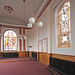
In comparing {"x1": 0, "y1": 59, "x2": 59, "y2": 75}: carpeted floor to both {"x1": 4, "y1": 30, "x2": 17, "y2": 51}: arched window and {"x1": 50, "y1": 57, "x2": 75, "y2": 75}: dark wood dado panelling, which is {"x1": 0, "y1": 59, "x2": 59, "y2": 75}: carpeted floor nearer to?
{"x1": 50, "y1": 57, "x2": 75, "y2": 75}: dark wood dado panelling

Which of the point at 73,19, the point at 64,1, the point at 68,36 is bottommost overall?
the point at 68,36

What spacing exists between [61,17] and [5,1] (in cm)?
485

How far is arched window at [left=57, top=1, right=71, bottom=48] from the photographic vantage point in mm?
3989

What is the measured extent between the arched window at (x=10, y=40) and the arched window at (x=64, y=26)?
26.9 feet

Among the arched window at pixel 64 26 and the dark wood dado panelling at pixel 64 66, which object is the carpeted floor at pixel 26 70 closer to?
the dark wood dado panelling at pixel 64 66

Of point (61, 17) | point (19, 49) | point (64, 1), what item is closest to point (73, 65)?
point (61, 17)

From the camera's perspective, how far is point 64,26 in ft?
14.2

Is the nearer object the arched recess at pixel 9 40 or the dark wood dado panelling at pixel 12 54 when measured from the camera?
the dark wood dado panelling at pixel 12 54

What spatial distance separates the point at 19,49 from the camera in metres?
11.4

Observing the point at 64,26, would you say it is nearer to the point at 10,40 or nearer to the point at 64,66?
Result: the point at 64,66

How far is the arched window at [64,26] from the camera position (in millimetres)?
3989

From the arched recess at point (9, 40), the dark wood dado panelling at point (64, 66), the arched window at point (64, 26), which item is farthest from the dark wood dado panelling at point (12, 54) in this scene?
the arched window at point (64, 26)

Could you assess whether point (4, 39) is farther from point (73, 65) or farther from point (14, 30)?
point (73, 65)

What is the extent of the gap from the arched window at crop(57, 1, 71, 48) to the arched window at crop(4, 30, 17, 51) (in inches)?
322
